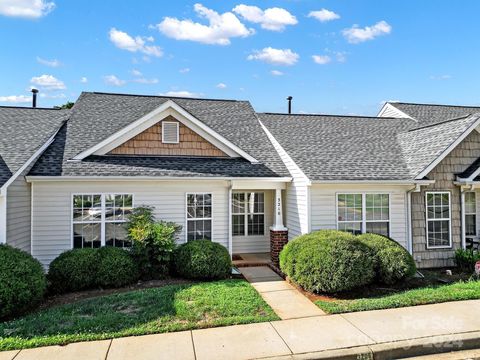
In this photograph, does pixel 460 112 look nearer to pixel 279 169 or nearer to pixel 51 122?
pixel 279 169

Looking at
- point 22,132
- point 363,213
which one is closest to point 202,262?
point 363,213

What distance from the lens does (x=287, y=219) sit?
12805mm

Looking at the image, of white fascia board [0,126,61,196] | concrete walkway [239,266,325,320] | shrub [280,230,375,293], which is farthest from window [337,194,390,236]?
white fascia board [0,126,61,196]

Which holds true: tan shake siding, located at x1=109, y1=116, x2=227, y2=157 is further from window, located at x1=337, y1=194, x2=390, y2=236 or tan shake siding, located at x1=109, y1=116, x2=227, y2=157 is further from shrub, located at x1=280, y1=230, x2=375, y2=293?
shrub, located at x1=280, y1=230, x2=375, y2=293

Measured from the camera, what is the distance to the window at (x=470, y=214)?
12.2m

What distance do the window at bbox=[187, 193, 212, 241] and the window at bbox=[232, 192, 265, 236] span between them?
201 centimetres

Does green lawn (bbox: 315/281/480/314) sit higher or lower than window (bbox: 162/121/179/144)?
Result: lower

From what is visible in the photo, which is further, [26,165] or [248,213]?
[248,213]

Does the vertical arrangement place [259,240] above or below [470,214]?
below

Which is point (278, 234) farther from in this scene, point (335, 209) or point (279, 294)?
point (279, 294)

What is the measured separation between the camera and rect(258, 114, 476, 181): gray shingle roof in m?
11.8

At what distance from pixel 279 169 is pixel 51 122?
891 centimetres

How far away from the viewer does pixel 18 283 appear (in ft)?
23.8

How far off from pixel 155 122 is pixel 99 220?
147 inches
